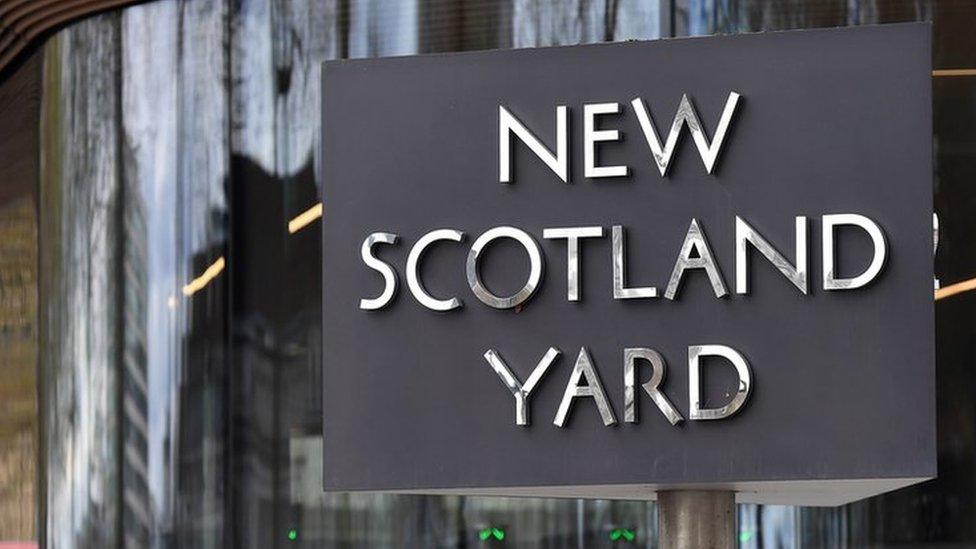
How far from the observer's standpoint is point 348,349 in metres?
8.86

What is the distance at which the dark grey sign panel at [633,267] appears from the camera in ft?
27.5

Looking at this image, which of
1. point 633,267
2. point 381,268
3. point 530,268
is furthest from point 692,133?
point 381,268

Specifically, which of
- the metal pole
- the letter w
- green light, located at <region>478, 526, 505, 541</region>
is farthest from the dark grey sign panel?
green light, located at <region>478, 526, 505, 541</region>

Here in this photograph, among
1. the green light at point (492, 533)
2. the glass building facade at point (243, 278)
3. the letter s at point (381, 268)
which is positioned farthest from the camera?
the green light at point (492, 533)

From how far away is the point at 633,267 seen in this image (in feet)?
28.3

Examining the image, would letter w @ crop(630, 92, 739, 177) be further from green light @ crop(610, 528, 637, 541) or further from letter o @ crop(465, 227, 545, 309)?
green light @ crop(610, 528, 637, 541)

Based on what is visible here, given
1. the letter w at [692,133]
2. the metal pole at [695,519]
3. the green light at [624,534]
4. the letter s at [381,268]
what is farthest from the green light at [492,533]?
the letter w at [692,133]

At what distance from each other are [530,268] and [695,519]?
4.47 feet

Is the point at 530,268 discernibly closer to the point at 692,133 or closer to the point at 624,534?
the point at 692,133

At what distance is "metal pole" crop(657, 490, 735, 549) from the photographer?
30.2 feet

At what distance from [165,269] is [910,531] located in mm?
6288

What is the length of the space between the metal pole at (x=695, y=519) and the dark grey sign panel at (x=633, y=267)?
39 centimetres

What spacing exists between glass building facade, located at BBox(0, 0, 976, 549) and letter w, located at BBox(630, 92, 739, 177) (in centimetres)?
801

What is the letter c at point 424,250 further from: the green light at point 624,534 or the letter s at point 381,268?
the green light at point 624,534
